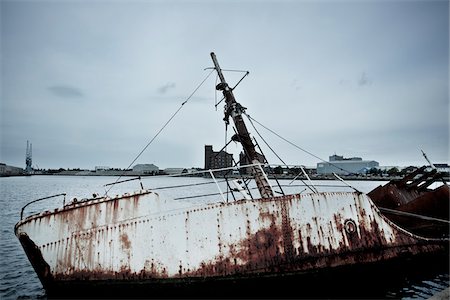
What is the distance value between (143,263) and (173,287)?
0.93 m

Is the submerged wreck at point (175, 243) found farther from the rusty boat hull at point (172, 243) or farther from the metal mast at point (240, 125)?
the metal mast at point (240, 125)

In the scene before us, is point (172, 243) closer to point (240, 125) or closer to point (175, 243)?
point (175, 243)

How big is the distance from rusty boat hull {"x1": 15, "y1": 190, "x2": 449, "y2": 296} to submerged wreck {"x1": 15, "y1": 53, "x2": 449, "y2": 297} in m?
0.02

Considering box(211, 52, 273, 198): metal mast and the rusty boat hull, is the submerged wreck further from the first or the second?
box(211, 52, 273, 198): metal mast

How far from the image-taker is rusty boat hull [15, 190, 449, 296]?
5.97 metres

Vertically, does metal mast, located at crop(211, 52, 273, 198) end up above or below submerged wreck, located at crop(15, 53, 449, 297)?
above

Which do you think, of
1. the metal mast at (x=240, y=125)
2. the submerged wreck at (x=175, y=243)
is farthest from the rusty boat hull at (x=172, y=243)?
the metal mast at (x=240, y=125)

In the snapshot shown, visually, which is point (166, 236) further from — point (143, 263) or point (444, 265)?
point (444, 265)

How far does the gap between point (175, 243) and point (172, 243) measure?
71 millimetres

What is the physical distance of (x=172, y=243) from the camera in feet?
19.7

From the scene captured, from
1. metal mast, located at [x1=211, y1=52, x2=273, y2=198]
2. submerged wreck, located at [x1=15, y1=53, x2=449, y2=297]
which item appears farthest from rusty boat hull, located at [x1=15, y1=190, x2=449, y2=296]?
metal mast, located at [x1=211, y1=52, x2=273, y2=198]

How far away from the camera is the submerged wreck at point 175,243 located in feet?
19.6

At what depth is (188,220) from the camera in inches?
240

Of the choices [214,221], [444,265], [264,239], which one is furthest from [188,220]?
[444,265]
